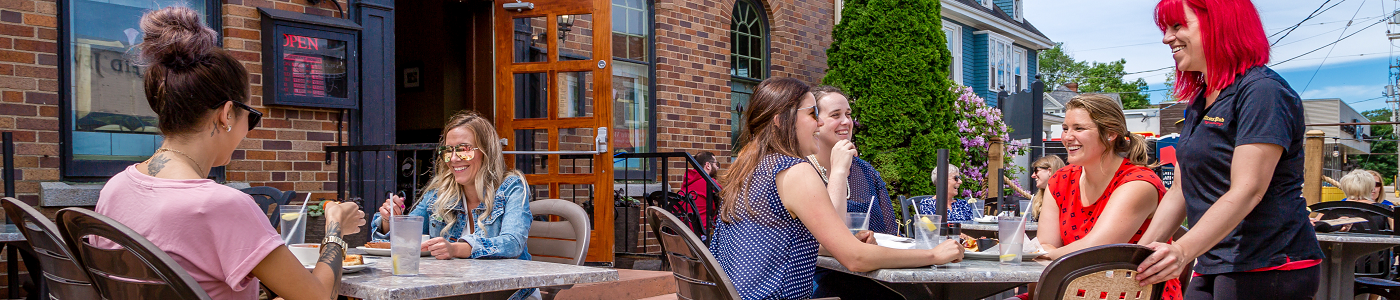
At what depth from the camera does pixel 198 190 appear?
1.77m

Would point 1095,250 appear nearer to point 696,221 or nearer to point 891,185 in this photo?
point 696,221

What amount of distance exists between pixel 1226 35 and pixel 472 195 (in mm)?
2461

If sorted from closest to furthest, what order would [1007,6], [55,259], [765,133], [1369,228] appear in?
[55,259] → [765,133] → [1369,228] → [1007,6]

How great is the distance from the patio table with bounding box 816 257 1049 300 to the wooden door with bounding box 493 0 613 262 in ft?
11.8

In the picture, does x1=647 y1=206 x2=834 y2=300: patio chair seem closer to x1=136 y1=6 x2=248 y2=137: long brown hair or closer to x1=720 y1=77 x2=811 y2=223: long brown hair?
x1=720 y1=77 x2=811 y2=223: long brown hair

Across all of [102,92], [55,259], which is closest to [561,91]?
[102,92]

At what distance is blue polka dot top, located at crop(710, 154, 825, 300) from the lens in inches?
93.4

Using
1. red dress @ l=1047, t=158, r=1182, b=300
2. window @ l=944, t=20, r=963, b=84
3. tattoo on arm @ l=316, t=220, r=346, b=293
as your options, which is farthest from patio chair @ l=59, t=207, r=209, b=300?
window @ l=944, t=20, r=963, b=84

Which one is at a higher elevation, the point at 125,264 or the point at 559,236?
the point at 125,264

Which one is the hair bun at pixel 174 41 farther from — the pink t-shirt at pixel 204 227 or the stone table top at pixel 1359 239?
the stone table top at pixel 1359 239

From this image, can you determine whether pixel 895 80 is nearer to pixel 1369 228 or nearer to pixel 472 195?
pixel 1369 228

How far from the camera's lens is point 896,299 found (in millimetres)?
3152

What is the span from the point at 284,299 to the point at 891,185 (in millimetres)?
8722

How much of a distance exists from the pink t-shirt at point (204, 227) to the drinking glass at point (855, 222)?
1476 millimetres
